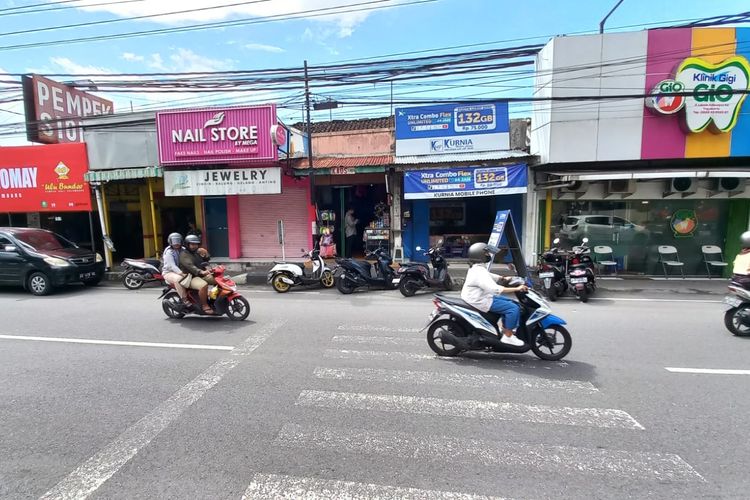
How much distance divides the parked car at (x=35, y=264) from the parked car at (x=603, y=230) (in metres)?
14.0

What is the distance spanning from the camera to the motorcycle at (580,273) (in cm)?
870

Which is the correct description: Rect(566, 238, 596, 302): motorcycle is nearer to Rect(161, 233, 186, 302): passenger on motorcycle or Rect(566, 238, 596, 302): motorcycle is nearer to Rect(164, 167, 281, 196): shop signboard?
Rect(161, 233, 186, 302): passenger on motorcycle

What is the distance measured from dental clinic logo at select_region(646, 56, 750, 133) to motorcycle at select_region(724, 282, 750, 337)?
6.79m

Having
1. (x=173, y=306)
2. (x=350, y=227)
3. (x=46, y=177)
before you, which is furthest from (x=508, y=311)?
(x=46, y=177)

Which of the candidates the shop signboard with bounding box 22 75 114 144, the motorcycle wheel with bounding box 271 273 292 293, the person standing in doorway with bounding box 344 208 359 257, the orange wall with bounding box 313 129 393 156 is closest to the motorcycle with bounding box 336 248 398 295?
the motorcycle wheel with bounding box 271 273 292 293

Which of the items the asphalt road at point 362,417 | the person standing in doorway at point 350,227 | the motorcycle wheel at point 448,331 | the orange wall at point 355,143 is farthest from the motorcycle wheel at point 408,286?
the orange wall at point 355,143

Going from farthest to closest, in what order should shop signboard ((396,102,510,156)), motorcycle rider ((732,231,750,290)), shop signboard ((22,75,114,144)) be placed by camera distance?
shop signboard ((22,75,114,144)) → shop signboard ((396,102,510,156)) → motorcycle rider ((732,231,750,290))

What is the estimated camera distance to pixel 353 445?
10.1 ft

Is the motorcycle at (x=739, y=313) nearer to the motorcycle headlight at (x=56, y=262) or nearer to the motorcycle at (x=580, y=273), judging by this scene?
the motorcycle at (x=580, y=273)

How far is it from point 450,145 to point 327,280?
6068 millimetres

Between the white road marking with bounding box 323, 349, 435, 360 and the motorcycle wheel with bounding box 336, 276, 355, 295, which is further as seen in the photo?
the motorcycle wheel with bounding box 336, 276, 355, 295

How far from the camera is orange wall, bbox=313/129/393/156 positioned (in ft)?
46.1

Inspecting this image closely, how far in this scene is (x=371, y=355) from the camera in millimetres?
5141

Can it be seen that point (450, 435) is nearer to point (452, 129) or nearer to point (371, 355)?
point (371, 355)
